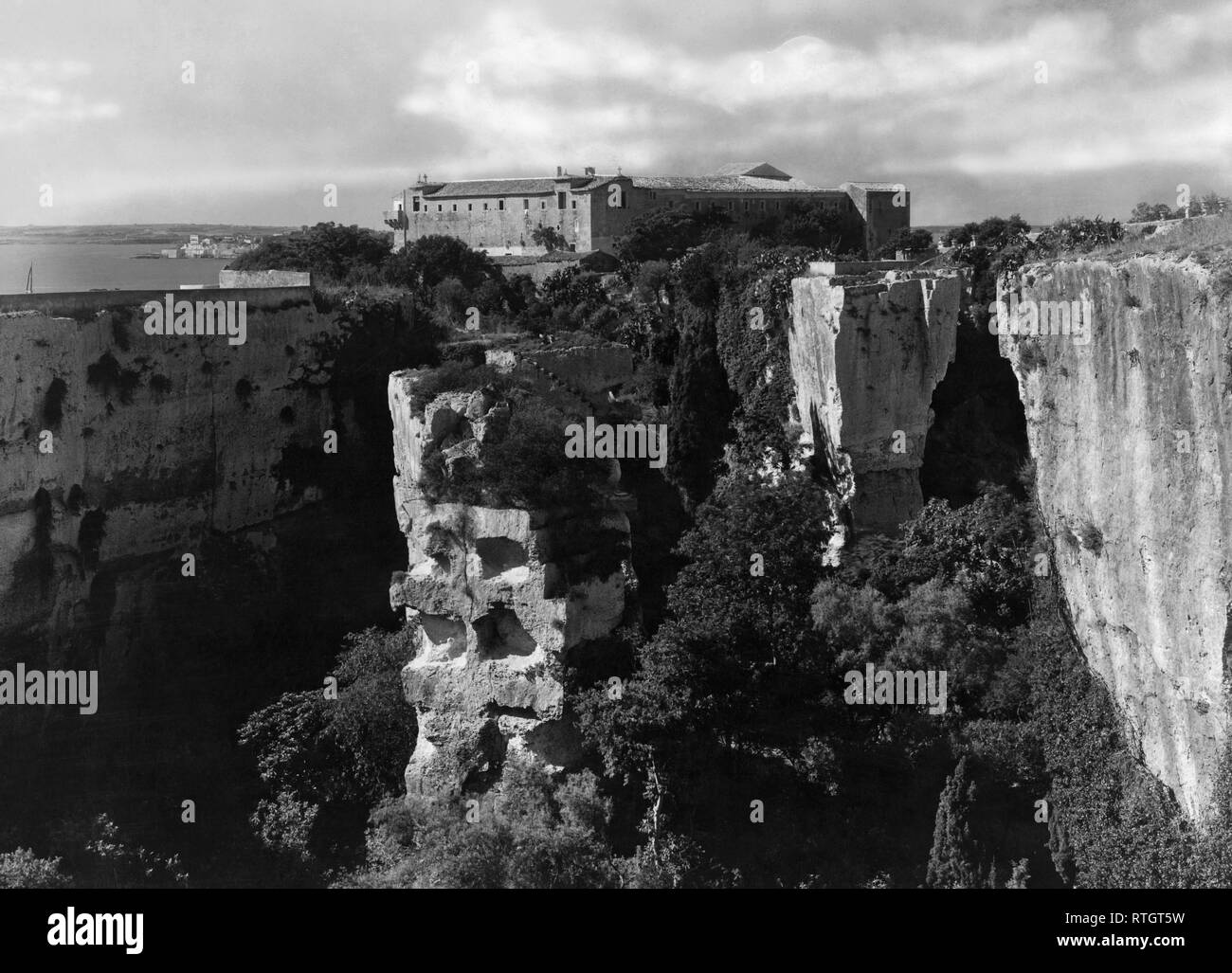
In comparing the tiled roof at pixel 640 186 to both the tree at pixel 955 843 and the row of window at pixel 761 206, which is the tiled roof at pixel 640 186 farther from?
the tree at pixel 955 843

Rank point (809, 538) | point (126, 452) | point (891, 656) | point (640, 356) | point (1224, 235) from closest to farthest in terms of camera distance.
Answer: point (1224, 235)
point (891, 656)
point (809, 538)
point (126, 452)
point (640, 356)

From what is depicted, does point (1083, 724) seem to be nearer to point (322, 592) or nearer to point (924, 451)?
point (924, 451)

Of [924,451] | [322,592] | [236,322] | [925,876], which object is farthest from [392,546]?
[925,876]

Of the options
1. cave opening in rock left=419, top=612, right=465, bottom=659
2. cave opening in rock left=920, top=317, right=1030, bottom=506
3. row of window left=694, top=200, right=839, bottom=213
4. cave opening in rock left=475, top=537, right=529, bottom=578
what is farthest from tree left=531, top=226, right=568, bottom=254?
cave opening in rock left=475, top=537, right=529, bottom=578

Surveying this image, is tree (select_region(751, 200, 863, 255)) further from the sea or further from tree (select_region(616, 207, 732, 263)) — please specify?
the sea

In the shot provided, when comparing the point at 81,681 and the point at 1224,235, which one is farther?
the point at 81,681

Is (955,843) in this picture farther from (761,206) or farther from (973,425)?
(761,206)

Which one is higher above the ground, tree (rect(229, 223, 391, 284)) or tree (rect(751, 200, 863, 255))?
tree (rect(751, 200, 863, 255))
